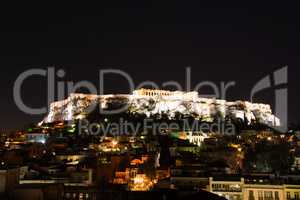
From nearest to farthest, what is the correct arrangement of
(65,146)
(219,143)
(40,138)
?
(65,146)
(219,143)
(40,138)

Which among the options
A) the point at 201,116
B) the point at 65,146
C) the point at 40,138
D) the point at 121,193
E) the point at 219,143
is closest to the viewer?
the point at 121,193

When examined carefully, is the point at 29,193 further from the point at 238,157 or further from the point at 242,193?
the point at 238,157

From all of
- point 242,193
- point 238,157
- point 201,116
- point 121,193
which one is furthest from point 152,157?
point 201,116

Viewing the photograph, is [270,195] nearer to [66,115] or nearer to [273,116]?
[66,115]

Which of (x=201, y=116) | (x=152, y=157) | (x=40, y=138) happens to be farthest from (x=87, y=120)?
(x=152, y=157)

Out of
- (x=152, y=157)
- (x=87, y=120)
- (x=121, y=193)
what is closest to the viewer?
(x=121, y=193)

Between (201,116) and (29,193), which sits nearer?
(29,193)
